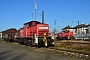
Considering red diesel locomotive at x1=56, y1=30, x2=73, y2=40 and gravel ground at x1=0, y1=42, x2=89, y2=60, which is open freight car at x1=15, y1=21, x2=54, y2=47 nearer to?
gravel ground at x1=0, y1=42, x2=89, y2=60

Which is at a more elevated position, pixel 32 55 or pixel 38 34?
pixel 38 34

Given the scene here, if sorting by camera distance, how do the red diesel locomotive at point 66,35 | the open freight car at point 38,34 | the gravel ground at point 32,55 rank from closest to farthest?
the gravel ground at point 32,55 → the open freight car at point 38,34 → the red diesel locomotive at point 66,35

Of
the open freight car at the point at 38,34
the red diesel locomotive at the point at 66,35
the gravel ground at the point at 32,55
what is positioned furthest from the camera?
the red diesel locomotive at the point at 66,35

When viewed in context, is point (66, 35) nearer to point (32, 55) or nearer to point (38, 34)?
point (38, 34)

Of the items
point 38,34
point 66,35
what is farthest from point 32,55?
point 66,35

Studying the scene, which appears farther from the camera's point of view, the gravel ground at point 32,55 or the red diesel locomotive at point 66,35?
the red diesel locomotive at point 66,35

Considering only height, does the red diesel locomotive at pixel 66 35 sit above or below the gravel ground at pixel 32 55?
above

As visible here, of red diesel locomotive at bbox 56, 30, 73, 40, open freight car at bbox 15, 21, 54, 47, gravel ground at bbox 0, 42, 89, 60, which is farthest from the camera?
red diesel locomotive at bbox 56, 30, 73, 40

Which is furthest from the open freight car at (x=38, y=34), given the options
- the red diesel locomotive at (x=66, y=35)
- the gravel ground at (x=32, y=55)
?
the red diesel locomotive at (x=66, y=35)

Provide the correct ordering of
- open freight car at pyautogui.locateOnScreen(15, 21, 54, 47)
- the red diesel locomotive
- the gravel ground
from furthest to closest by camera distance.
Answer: the red diesel locomotive, open freight car at pyautogui.locateOnScreen(15, 21, 54, 47), the gravel ground

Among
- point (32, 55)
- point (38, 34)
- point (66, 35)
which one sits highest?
point (38, 34)

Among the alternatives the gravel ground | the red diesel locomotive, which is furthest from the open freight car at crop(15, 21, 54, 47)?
the red diesel locomotive

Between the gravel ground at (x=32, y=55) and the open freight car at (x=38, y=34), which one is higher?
the open freight car at (x=38, y=34)

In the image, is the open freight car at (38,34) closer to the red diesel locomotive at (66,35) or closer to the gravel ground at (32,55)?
the gravel ground at (32,55)
